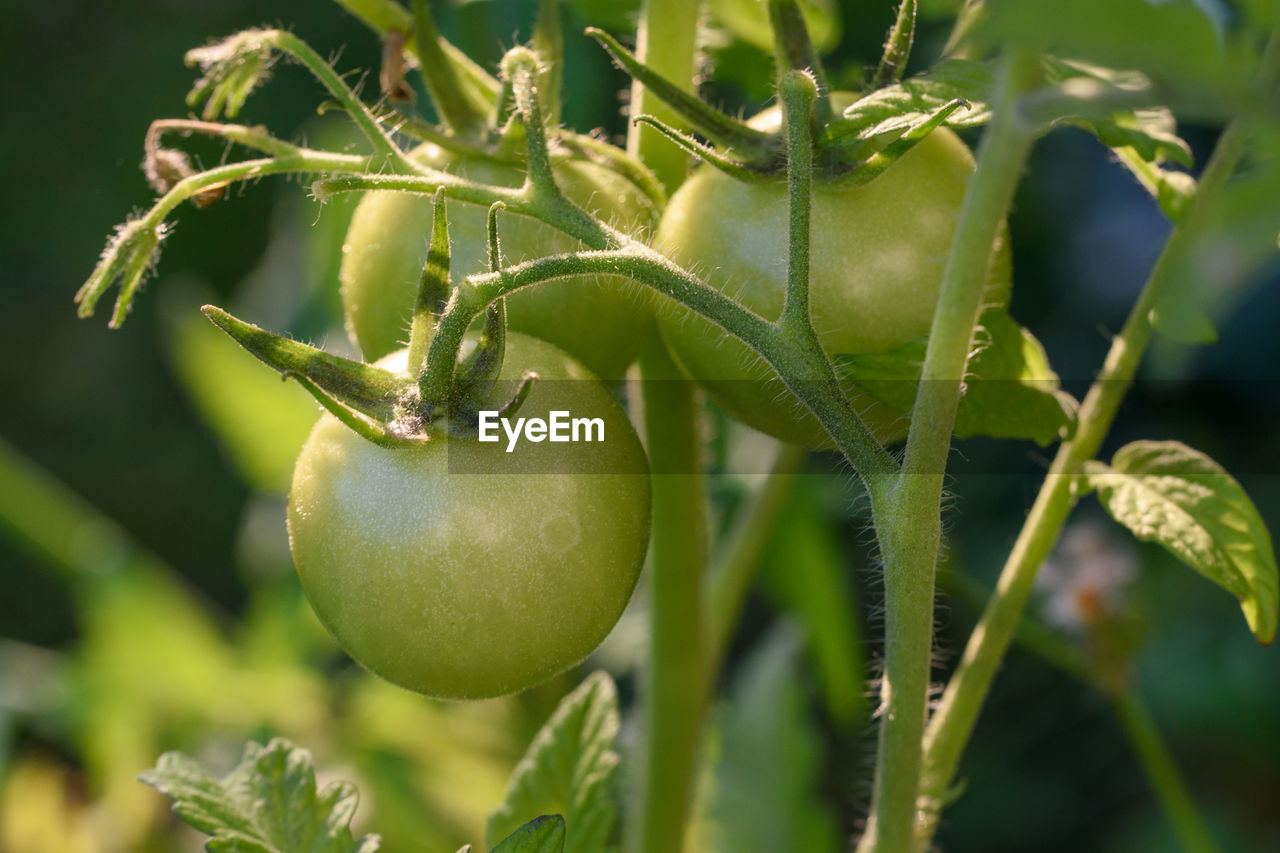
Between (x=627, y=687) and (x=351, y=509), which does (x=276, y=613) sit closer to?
(x=627, y=687)

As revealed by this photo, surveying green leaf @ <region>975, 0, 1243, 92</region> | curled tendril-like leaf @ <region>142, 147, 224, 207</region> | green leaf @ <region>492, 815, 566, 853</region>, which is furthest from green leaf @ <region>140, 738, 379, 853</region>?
green leaf @ <region>975, 0, 1243, 92</region>

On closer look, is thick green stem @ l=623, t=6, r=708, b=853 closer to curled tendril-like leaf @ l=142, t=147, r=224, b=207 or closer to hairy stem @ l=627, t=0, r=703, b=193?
hairy stem @ l=627, t=0, r=703, b=193

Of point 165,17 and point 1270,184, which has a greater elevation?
point 165,17

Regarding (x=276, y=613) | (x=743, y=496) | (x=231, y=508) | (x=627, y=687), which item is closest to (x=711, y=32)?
(x=743, y=496)

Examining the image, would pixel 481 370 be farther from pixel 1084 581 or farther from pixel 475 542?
pixel 1084 581

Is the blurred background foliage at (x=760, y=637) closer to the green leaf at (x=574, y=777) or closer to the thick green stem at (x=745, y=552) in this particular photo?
the thick green stem at (x=745, y=552)

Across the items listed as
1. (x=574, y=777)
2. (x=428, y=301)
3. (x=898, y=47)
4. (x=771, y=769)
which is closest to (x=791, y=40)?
(x=898, y=47)
